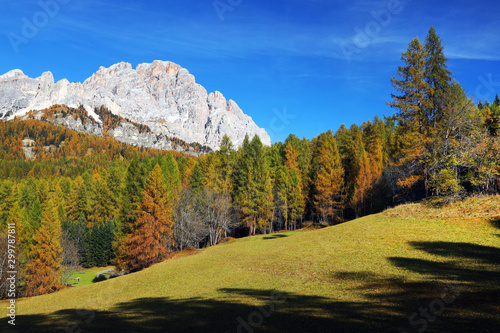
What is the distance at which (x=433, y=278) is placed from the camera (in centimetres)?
1284

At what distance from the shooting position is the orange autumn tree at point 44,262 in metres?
36.0

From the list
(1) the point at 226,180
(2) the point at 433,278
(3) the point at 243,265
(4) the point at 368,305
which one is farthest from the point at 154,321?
(1) the point at 226,180

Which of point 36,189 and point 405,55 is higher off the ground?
point 405,55

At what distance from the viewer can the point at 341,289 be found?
13422mm

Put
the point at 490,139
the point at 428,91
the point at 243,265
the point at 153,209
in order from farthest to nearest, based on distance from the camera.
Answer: the point at 153,209 < the point at 428,91 < the point at 490,139 < the point at 243,265

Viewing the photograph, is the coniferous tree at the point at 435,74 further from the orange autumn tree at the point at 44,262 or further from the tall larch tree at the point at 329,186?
the orange autumn tree at the point at 44,262

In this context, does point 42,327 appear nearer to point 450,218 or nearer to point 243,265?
A: point 243,265

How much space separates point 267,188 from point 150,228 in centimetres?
2150

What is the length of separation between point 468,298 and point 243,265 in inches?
585

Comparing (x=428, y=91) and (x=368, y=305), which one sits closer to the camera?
(x=368, y=305)

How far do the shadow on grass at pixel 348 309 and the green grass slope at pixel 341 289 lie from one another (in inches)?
1.4

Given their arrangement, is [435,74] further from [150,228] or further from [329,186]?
[150,228]

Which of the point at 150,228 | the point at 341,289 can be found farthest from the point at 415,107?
the point at 150,228

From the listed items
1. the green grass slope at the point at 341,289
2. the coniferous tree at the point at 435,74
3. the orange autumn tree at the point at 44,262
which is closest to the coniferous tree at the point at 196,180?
the orange autumn tree at the point at 44,262
